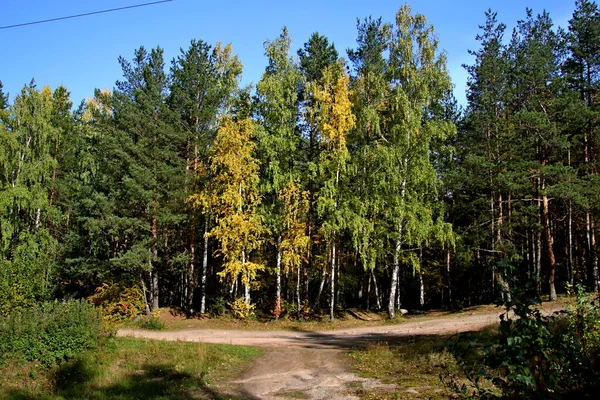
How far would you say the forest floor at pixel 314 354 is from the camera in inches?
402

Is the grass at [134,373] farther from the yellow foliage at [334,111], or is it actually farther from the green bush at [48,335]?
the yellow foliage at [334,111]

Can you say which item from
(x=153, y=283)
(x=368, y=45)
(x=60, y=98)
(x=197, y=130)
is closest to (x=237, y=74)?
(x=197, y=130)

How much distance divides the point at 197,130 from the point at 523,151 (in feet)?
60.0

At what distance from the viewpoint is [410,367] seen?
463 inches

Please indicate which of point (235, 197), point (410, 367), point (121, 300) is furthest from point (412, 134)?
point (121, 300)

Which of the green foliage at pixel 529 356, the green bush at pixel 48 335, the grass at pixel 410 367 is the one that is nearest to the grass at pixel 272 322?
the green bush at pixel 48 335

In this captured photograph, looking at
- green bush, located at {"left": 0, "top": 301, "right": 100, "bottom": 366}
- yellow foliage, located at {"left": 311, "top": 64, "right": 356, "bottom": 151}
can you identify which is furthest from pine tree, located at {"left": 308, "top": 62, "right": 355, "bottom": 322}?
green bush, located at {"left": 0, "top": 301, "right": 100, "bottom": 366}

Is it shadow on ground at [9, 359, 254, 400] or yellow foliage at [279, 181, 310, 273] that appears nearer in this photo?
shadow on ground at [9, 359, 254, 400]

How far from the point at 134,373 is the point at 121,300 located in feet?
41.2

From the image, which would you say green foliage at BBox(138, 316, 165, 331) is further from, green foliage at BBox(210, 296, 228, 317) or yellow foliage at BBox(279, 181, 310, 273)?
yellow foliage at BBox(279, 181, 310, 273)

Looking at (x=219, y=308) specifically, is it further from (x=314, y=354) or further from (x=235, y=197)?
(x=314, y=354)

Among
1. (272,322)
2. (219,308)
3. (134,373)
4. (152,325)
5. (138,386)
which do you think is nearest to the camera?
(138,386)

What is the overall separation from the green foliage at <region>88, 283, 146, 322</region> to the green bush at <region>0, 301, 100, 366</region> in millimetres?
9914

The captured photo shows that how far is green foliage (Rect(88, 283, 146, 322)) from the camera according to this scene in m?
24.3
